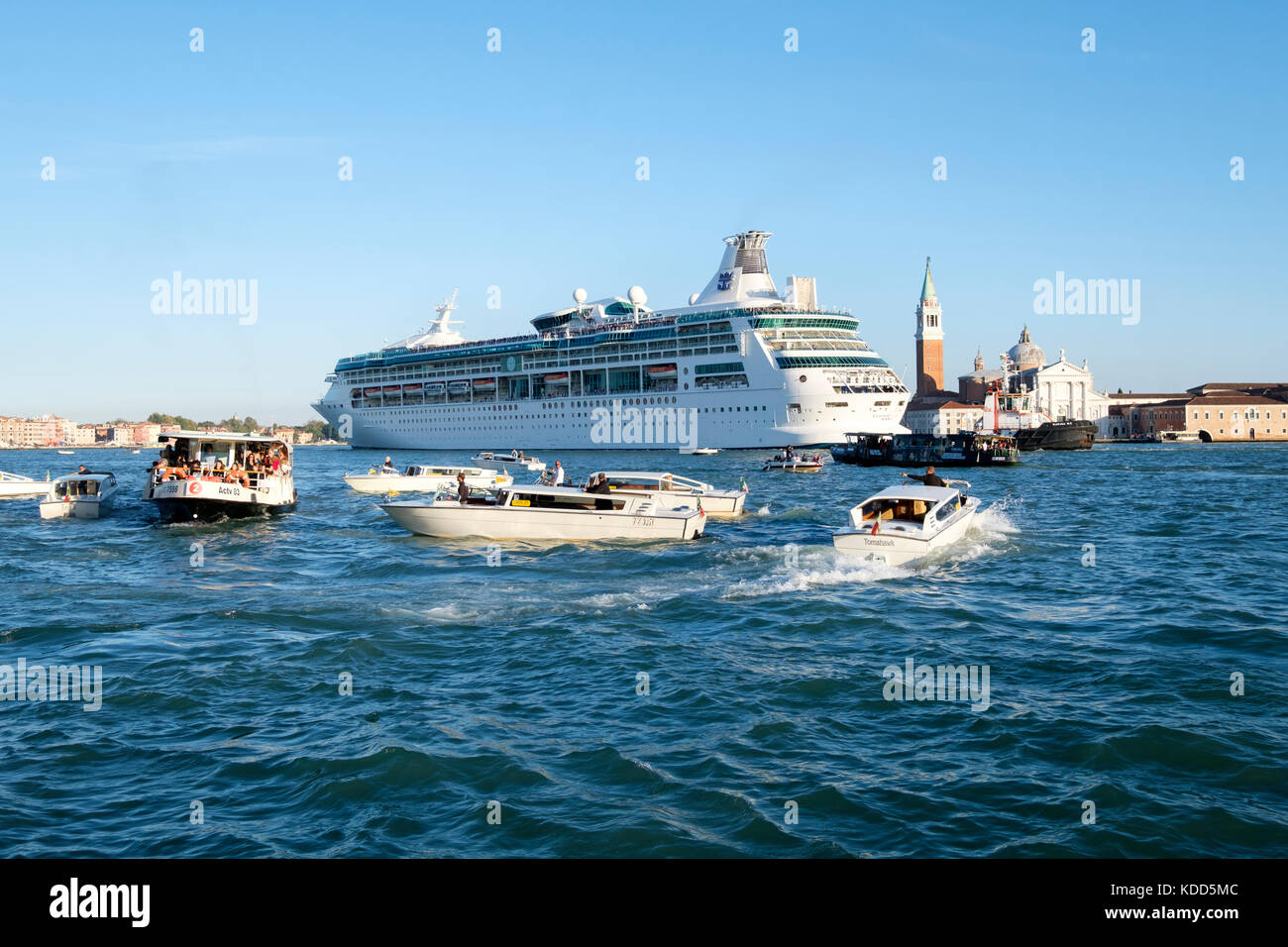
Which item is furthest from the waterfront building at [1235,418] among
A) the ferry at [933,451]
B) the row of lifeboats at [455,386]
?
the row of lifeboats at [455,386]

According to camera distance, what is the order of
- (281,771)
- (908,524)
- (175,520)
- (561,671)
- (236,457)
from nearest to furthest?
1. (281,771)
2. (561,671)
3. (908,524)
4. (175,520)
5. (236,457)

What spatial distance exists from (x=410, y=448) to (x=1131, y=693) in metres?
111

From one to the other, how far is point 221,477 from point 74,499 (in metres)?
7.43

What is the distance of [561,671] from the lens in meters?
13.0

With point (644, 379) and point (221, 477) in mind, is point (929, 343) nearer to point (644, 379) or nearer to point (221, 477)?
point (644, 379)

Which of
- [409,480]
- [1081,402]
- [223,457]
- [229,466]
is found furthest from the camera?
[1081,402]

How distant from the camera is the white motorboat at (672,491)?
2742 cm

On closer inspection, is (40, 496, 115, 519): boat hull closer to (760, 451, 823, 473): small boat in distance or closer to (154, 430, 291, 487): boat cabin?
(154, 430, 291, 487): boat cabin

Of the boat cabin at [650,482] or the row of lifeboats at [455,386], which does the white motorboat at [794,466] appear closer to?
the boat cabin at [650,482]

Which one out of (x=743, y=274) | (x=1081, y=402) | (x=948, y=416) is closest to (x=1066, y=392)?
(x=1081, y=402)

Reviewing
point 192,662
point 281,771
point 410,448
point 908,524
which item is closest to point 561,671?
point 281,771

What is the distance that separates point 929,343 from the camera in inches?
7372

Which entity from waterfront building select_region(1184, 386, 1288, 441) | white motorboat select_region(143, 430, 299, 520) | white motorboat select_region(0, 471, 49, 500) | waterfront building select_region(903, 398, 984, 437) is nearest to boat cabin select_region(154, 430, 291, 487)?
white motorboat select_region(143, 430, 299, 520)
